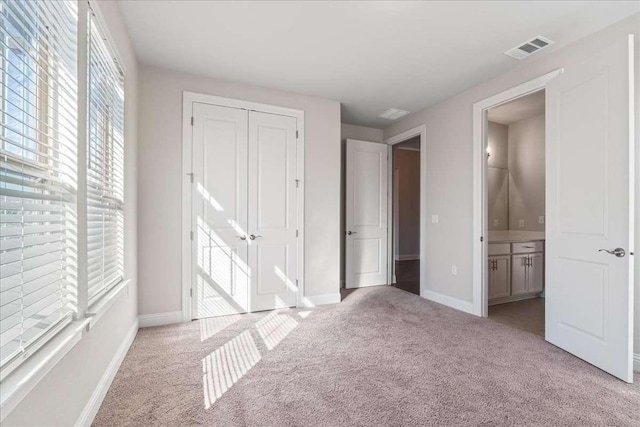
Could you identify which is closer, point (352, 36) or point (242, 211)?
point (352, 36)

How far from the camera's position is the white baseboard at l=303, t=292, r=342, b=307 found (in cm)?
375

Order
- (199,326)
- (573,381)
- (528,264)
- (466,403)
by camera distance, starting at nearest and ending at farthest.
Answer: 1. (466,403)
2. (573,381)
3. (199,326)
4. (528,264)

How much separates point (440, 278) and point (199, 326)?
118 inches

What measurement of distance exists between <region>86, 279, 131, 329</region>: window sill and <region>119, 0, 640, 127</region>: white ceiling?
2061mm

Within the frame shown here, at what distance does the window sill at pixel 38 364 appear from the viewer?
2.83 ft

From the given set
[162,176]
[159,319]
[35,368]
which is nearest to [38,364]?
[35,368]

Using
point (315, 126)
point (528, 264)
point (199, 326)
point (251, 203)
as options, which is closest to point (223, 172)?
point (251, 203)

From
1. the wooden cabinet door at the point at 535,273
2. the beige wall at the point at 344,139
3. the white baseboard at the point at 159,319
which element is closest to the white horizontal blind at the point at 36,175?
the white baseboard at the point at 159,319

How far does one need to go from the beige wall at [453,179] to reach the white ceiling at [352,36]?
145 mm

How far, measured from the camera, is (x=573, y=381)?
6.68 ft

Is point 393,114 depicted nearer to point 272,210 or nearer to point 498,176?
point 498,176

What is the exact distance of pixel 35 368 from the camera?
1.00 meters

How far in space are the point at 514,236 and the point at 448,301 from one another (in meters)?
1.52

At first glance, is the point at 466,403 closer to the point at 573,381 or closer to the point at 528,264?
the point at 573,381
